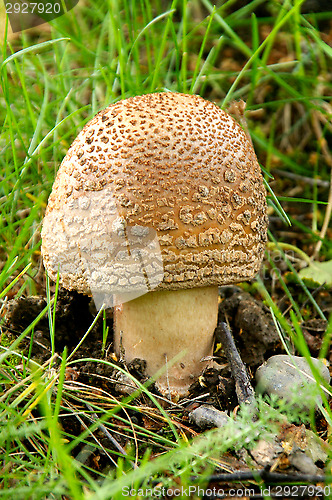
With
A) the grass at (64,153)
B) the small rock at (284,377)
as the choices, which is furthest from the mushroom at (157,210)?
the small rock at (284,377)

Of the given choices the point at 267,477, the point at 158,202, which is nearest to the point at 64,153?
the point at 158,202

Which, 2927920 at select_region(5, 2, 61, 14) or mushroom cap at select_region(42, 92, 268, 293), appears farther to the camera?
2927920 at select_region(5, 2, 61, 14)

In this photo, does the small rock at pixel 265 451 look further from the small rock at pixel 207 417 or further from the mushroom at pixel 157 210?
the mushroom at pixel 157 210

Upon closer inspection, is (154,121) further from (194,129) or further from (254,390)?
(254,390)

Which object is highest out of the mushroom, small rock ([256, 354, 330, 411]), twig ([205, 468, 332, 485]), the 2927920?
the 2927920

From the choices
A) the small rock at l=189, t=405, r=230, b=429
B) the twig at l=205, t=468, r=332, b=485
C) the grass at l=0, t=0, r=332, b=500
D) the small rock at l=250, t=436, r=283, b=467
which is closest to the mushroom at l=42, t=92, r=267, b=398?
the grass at l=0, t=0, r=332, b=500

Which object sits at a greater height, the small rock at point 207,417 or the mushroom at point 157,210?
the mushroom at point 157,210

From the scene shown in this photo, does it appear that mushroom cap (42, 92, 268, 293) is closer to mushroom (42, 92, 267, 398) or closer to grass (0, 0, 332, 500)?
mushroom (42, 92, 267, 398)
